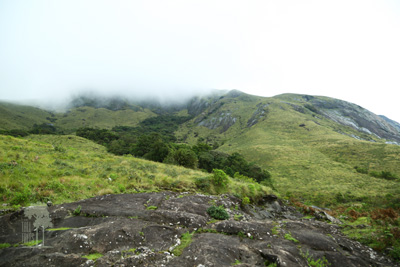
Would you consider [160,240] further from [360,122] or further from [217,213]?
[360,122]

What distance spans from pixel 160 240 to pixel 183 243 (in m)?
1.12

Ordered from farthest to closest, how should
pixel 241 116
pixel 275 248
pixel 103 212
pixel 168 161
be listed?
pixel 241 116 < pixel 168 161 < pixel 103 212 < pixel 275 248

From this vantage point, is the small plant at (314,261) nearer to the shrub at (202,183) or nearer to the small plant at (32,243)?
the shrub at (202,183)

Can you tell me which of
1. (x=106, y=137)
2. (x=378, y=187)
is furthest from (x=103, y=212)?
(x=106, y=137)

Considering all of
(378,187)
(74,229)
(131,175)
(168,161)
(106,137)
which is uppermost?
(74,229)

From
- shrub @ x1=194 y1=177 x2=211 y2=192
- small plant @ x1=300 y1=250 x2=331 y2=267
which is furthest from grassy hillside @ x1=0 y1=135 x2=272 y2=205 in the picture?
small plant @ x1=300 y1=250 x2=331 y2=267

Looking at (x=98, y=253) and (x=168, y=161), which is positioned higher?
(x=98, y=253)

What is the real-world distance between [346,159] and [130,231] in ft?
257

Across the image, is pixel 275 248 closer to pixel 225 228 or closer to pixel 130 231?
pixel 225 228

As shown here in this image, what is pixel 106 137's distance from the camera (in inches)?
3991

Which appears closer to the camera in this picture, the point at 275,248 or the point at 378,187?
the point at 275,248

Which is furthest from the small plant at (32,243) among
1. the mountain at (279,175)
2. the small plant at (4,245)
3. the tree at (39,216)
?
the mountain at (279,175)

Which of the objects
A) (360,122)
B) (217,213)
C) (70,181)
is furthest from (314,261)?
(360,122)

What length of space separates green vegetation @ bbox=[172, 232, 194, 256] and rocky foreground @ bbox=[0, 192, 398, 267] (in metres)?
0.11
